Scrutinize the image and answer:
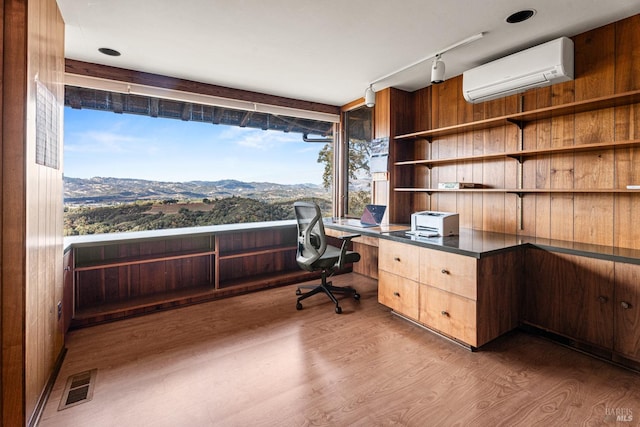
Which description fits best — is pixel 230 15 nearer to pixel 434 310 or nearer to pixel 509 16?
pixel 509 16

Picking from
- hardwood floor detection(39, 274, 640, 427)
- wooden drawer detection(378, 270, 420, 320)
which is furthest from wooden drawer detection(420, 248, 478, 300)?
hardwood floor detection(39, 274, 640, 427)

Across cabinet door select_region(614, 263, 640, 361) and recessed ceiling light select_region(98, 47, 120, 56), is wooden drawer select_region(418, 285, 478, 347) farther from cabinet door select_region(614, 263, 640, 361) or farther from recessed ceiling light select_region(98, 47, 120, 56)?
recessed ceiling light select_region(98, 47, 120, 56)

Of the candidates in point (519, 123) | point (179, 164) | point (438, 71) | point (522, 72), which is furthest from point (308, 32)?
point (179, 164)

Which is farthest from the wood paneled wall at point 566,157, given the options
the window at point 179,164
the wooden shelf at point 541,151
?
the window at point 179,164

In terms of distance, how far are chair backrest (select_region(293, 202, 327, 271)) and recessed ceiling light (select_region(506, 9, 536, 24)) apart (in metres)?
2.08

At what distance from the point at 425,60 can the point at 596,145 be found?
1.53 metres

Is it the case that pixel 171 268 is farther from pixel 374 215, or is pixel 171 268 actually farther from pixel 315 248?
pixel 374 215

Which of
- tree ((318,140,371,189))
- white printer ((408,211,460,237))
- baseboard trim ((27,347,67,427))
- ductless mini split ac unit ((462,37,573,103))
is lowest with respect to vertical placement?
baseboard trim ((27,347,67,427))

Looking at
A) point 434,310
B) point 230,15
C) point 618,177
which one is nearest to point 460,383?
point 434,310

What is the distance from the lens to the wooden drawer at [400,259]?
2.62 metres

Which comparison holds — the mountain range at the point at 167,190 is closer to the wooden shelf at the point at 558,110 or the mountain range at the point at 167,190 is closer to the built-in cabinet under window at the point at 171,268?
the built-in cabinet under window at the point at 171,268

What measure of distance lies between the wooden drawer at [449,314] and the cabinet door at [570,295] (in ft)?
2.25

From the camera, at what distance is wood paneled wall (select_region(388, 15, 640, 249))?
2184 millimetres

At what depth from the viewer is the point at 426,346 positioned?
236 centimetres
